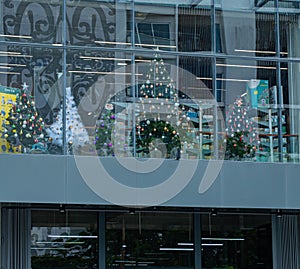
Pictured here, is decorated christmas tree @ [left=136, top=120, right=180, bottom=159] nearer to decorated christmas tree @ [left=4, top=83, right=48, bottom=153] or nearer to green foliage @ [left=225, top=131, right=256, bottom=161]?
green foliage @ [left=225, top=131, right=256, bottom=161]

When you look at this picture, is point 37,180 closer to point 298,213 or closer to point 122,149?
point 122,149

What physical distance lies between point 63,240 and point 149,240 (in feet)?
5.25

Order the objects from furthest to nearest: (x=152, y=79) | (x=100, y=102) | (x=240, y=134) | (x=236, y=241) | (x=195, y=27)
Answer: (x=236, y=241)
(x=195, y=27)
(x=240, y=134)
(x=152, y=79)
(x=100, y=102)

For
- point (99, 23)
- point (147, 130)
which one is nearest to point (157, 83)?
point (147, 130)

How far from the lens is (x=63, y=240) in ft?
52.5

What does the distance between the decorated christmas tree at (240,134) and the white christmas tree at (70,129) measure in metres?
2.50

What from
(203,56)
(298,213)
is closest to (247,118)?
(203,56)

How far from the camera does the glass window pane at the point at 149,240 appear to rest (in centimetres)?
1630

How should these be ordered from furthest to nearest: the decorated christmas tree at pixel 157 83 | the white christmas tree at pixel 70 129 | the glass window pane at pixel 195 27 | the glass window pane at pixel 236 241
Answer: the glass window pane at pixel 236 241 → the glass window pane at pixel 195 27 → the decorated christmas tree at pixel 157 83 → the white christmas tree at pixel 70 129

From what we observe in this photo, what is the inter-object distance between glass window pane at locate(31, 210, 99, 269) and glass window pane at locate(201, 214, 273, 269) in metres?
2.13

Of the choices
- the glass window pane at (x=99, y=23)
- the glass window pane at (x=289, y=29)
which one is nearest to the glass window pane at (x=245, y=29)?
the glass window pane at (x=289, y=29)

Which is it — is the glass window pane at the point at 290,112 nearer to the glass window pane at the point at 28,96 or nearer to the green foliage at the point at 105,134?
the green foliage at the point at 105,134

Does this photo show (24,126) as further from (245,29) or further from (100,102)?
(245,29)

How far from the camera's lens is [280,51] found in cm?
1608
